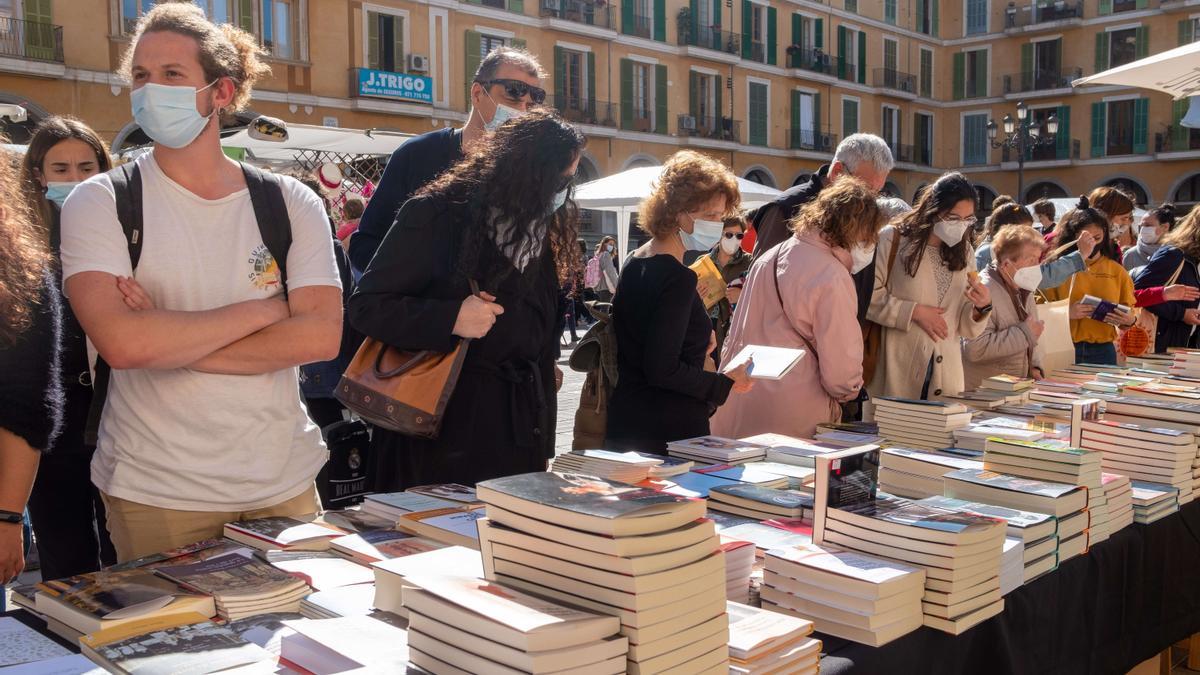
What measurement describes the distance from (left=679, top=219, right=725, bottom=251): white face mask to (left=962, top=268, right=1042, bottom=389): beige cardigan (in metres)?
1.51

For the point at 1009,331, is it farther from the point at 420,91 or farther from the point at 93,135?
the point at 420,91

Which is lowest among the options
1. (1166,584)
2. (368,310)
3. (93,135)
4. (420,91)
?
(1166,584)

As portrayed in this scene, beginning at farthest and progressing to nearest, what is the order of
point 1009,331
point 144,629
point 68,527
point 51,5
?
point 51,5
point 1009,331
point 68,527
point 144,629

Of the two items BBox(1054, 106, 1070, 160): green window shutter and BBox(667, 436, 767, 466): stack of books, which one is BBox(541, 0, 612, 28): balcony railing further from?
BBox(667, 436, 767, 466): stack of books

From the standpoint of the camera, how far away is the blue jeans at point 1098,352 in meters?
5.53

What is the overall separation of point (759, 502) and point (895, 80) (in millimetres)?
36023

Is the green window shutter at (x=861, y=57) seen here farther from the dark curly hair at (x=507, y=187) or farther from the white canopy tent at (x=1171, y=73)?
the dark curly hair at (x=507, y=187)

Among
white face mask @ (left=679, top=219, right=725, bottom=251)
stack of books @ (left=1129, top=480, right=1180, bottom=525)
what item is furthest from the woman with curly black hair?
stack of books @ (left=1129, top=480, right=1180, bottom=525)

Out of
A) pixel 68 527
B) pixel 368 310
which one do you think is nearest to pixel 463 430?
pixel 368 310

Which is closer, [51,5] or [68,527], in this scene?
[68,527]

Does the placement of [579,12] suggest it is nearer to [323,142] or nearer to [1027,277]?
[323,142]

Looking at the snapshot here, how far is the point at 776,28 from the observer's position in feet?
104

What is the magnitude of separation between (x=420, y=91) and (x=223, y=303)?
21.0m

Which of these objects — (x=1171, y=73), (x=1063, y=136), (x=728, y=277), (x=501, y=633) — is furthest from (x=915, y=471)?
(x=1063, y=136)
